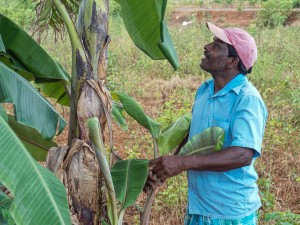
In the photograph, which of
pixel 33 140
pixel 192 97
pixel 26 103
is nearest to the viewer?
pixel 26 103

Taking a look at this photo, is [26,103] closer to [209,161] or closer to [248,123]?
[209,161]

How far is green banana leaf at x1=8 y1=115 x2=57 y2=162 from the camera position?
274 centimetres

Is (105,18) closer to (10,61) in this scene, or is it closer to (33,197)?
(10,61)

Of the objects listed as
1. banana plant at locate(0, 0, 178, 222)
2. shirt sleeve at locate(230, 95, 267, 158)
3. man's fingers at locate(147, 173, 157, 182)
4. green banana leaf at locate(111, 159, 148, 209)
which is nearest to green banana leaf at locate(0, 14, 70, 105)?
banana plant at locate(0, 0, 178, 222)

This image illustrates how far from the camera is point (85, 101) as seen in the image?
7.07 ft

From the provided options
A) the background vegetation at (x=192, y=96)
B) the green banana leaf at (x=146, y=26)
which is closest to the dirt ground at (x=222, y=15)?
the background vegetation at (x=192, y=96)

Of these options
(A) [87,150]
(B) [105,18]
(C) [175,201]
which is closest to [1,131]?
(A) [87,150]

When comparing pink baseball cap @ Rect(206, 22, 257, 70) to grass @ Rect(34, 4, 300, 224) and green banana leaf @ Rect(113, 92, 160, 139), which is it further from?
grass @ Rect(34, 4, 300, 224)

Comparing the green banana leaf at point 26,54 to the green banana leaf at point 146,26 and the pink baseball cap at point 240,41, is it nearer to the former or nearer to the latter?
the green banana leaf at point 146,26

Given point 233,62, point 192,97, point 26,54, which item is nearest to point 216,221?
point 233,62

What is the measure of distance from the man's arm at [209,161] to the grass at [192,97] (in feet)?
3.27

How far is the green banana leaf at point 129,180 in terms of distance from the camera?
2246 millimetres

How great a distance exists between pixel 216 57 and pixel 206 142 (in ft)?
1.31

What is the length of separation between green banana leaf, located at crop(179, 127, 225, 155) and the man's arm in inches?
2.3
